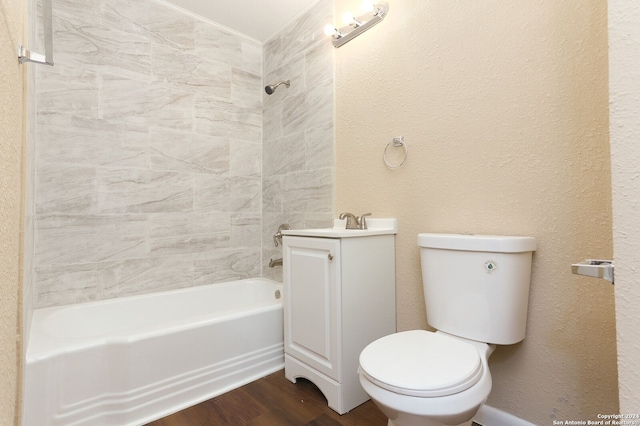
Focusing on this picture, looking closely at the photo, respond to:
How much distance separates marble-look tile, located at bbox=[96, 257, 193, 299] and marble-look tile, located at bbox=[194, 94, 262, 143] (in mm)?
996

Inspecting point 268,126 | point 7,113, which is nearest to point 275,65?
point 268,126

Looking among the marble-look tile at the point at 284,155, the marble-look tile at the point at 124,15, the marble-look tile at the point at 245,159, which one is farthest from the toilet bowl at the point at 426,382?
the marble-look tile at the point at 124,15

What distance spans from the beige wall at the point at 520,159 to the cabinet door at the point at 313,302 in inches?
16.8

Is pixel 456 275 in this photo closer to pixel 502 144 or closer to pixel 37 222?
pixel 502 144

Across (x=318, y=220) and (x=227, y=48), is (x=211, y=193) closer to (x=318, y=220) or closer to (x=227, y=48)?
(x=318, y=220)

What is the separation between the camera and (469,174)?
139 centimetres

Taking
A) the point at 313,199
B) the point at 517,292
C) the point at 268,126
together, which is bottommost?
the point at 517,292

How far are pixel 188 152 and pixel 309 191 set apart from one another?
93cm

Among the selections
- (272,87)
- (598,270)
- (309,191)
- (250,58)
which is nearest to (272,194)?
(309,191)

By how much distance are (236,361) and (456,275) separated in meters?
1.22

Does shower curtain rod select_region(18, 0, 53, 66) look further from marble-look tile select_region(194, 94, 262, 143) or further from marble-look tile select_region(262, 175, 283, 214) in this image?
marble-look tile select_region(262, 175, 283, 214)

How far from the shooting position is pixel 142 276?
6.81ft

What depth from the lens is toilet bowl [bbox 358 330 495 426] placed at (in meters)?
0.85

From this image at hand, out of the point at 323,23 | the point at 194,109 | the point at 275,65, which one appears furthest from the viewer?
the point at 275,65
